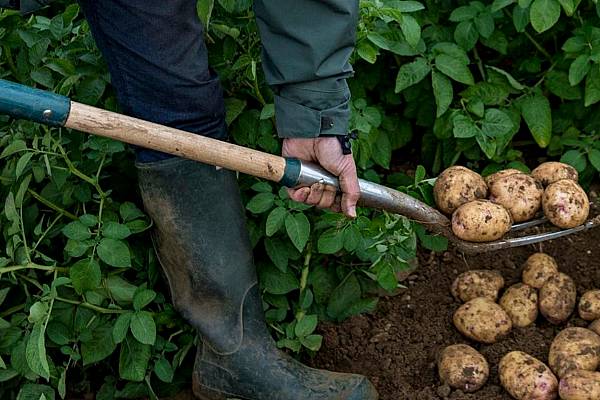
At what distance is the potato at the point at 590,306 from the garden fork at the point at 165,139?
0.65m

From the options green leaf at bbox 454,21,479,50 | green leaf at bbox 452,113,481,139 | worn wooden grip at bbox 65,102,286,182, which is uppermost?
worn wooden grip at bbox 65,102,286,182

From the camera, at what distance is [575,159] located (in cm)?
277

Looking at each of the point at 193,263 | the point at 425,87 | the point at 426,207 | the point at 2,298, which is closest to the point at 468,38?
the point at 425,87

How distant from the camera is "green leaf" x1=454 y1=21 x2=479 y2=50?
275 cm

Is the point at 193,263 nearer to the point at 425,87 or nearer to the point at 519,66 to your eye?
the point at 425,87

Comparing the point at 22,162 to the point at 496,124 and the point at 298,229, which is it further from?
the point at 496,124

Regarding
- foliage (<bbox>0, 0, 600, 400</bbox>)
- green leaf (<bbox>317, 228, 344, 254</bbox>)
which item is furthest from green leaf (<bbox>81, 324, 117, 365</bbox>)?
green leaf (<bbox>317, 228, 344, 254</bbox>)

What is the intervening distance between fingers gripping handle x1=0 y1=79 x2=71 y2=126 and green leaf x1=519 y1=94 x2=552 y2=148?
1430 mm

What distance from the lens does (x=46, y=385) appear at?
92.6 inches

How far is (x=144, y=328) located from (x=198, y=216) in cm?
28

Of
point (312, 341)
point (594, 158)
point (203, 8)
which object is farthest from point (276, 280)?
point (594, 158)

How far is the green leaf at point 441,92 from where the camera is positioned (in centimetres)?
268

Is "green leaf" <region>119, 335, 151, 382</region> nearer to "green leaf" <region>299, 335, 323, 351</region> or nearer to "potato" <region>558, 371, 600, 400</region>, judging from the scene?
"green leaf" <region>299, 335, 323, 351</region>

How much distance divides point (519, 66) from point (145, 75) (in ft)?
4.27
